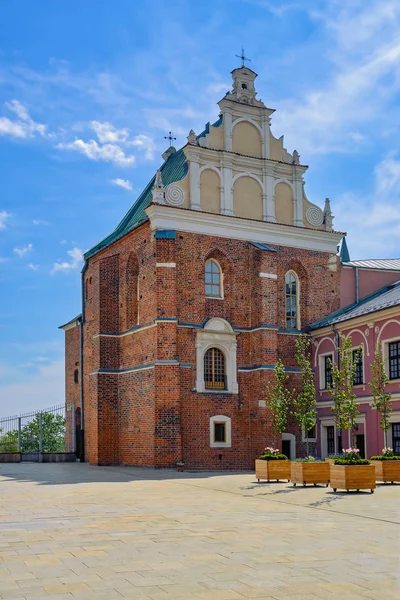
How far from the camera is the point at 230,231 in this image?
1291 inches

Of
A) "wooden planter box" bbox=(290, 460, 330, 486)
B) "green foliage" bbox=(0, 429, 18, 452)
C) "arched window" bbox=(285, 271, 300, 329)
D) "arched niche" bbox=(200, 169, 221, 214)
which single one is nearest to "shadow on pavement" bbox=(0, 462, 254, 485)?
"wooden planter box" bbox=(290, 460, 330, 486)

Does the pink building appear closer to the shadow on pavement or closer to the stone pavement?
the shadow on pavement

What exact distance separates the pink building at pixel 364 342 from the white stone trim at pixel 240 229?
6.99 ft

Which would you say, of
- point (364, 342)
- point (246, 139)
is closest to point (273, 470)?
point (364, 342)

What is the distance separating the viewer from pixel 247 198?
33.8 m

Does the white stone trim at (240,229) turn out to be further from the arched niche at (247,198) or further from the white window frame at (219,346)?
the white window frame at (219,346)

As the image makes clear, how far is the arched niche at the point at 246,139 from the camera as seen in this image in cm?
3409

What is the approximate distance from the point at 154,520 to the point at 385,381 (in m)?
14.8

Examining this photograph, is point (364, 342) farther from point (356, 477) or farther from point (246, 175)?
point (356, 477)

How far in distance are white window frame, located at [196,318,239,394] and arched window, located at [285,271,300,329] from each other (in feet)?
10.8

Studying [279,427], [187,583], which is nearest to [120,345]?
[279,427]

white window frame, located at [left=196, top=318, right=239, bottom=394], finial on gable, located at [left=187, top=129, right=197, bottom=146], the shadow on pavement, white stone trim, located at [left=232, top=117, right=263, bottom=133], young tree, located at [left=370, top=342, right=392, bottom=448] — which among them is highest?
white stone trim, located at [left=232, top=117, right=263, bottom=133]

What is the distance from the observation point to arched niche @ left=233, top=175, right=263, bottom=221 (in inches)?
1316

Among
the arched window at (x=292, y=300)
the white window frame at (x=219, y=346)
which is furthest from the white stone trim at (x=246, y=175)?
the white window frame at (x=219, y=346)
